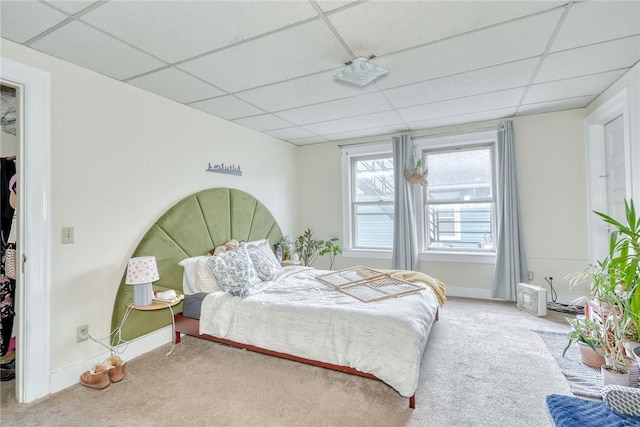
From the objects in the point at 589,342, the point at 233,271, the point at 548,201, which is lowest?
the point at 589,342

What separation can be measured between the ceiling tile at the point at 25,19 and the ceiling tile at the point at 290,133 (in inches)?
106

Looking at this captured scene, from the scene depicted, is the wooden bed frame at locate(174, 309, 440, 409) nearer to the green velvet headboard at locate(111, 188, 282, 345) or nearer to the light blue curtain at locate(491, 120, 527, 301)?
the green velvet headboard at locate(111, 188, 282, 345)

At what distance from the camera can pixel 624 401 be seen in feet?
4.28

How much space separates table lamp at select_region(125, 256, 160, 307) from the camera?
2.41 meters

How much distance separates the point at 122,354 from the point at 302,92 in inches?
112

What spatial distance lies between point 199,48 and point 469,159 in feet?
12.4

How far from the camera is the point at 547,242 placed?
3881 mm

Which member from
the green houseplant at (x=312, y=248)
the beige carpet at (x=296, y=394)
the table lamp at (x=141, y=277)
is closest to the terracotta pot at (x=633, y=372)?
the beige carpet at (x=296, y=394)

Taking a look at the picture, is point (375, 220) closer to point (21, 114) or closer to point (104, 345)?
point (104, 345)

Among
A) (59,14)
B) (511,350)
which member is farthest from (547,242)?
(59,14)

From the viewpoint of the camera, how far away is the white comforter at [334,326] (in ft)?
6.48

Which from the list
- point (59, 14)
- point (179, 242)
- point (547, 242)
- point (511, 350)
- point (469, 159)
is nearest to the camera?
point (59, 14)

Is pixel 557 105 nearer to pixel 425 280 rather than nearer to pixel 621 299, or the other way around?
pixel 621 299

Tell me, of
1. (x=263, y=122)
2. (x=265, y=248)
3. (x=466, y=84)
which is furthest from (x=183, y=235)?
(x=466, y=84)
